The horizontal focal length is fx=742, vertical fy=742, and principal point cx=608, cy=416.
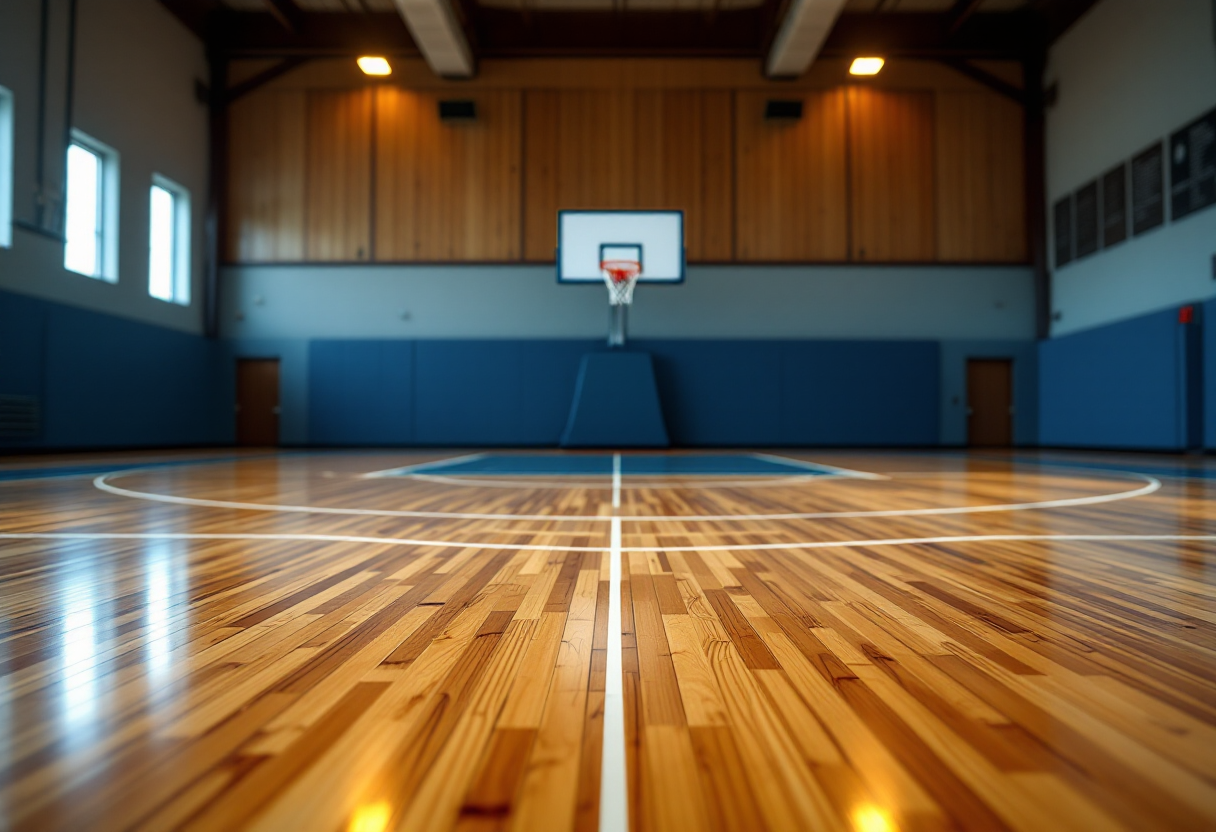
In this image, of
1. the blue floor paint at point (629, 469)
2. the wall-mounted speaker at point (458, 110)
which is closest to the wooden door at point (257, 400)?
the wall-mounted speaker at point (458, 110)

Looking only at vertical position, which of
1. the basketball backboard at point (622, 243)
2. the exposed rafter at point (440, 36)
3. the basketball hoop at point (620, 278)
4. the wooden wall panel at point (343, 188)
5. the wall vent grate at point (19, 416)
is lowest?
the wall vent grate at point (19, 416)

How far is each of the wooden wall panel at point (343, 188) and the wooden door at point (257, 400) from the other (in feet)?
6.28

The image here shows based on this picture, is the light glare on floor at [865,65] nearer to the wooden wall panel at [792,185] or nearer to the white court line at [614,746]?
the wooden wall panel at [792,185]

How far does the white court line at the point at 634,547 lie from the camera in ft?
8.04

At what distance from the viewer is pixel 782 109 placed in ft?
36.2

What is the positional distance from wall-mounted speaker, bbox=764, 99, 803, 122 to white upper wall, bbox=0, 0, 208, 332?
844 centimetres

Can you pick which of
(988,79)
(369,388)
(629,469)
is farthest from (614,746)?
(988,79)

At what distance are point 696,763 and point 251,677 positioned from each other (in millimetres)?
729

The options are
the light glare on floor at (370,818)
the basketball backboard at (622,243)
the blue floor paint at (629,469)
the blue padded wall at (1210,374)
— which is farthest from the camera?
the basketball backboard at (622,243)

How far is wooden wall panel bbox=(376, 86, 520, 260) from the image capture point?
440 inches

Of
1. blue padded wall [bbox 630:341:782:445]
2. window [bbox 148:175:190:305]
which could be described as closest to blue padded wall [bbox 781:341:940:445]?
blue padded wall [bbox 630:341:782:445]

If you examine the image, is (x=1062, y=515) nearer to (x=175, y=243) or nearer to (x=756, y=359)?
(x=756, y=359)

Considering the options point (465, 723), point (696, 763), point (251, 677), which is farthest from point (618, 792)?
point (251, 677)

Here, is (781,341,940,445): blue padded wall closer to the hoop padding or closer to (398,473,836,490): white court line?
the hoop padding
